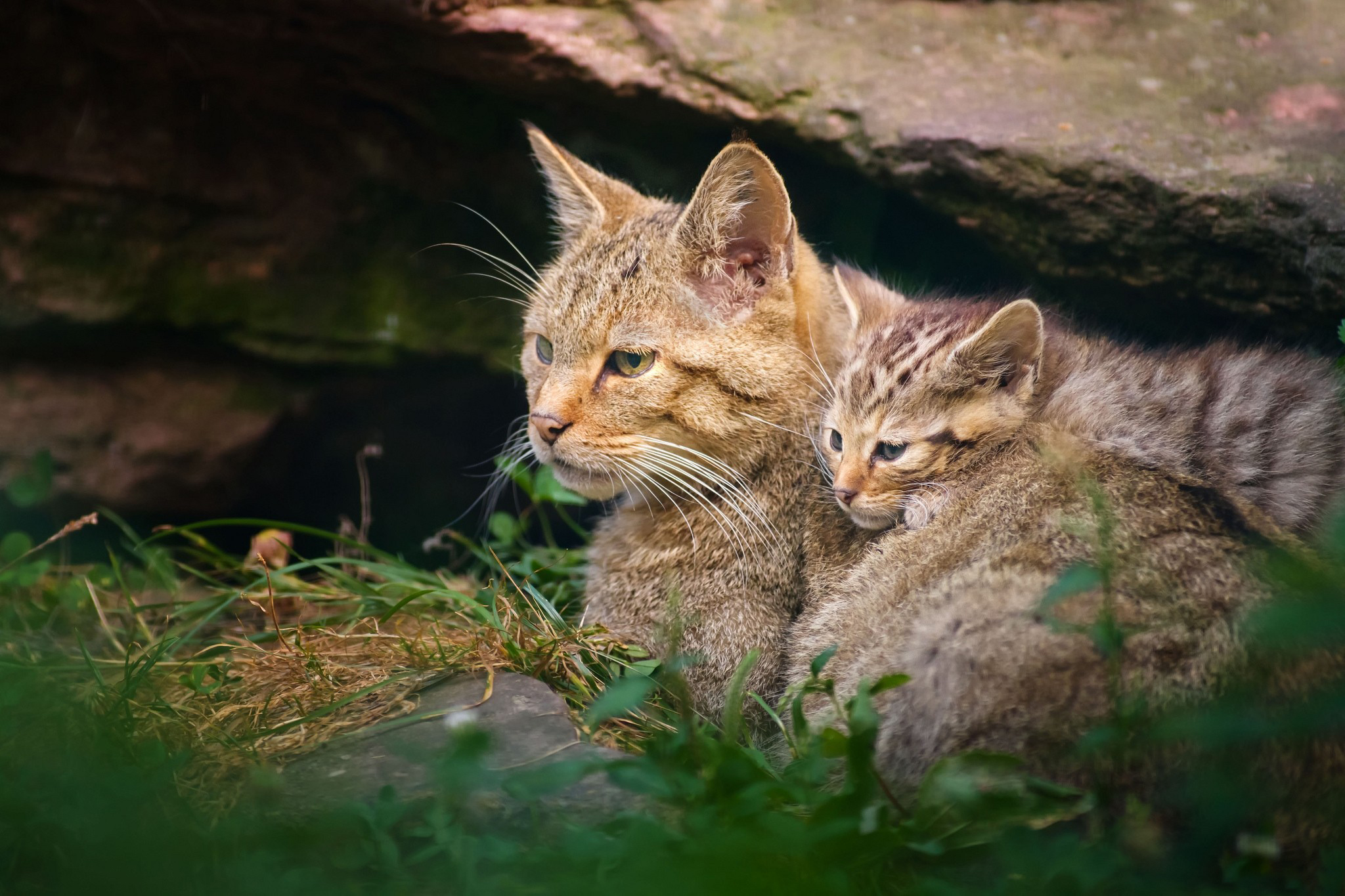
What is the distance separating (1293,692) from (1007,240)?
7.55ft

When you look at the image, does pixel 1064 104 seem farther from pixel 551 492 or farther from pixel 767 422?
pixel 551 492

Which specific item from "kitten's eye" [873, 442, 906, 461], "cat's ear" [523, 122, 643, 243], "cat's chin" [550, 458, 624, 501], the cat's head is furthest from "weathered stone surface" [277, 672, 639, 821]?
"cat's ear" [523, 122, 643, 243]

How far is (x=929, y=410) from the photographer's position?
3.00 metres

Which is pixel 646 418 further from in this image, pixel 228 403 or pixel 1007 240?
pixel 228 403

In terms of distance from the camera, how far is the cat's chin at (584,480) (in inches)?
134

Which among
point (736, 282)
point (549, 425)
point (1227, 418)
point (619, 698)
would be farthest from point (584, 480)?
point (1227, 418)

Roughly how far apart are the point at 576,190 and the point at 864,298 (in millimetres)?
1220

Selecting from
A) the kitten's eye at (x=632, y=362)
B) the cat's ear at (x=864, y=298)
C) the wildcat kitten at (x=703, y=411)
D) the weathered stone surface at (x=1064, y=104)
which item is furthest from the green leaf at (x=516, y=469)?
the weathered stone surface at (x=1064, y=104)

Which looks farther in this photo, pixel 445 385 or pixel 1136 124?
pixel 445 385

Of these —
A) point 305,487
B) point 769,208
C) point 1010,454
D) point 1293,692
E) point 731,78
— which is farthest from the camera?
point 305,487

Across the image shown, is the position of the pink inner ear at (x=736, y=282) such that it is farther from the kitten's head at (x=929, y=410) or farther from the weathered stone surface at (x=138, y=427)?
the weathered stone surface at (x=138, y=427)

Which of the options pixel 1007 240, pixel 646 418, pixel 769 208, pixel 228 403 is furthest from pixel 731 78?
pixel 228 403

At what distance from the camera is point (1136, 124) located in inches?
147

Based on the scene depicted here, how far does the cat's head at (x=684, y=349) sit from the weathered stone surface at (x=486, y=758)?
32.5 inches
